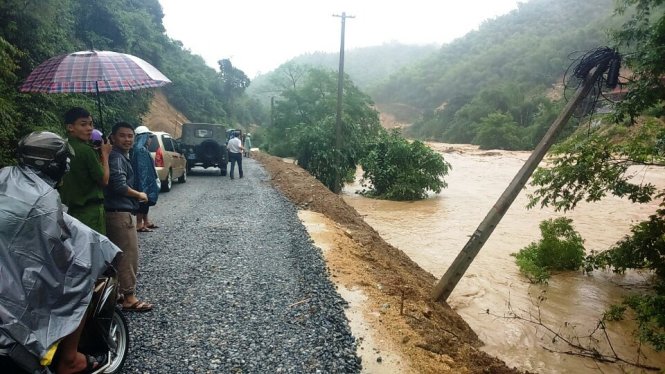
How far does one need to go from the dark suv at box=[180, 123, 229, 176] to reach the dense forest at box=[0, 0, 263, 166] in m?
2.86

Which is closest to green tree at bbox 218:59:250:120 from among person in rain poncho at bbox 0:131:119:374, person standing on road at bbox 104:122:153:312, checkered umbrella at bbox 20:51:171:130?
checkered umbrella at bbox 20:51:171:130

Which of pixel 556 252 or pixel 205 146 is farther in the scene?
pixel 205 146

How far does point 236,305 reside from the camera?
411cm

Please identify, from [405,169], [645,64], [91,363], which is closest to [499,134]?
[405,169]

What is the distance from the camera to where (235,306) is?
4082 millimetres

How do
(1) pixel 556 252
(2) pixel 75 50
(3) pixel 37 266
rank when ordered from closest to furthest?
1. (3) pixel 37 266
2. (1) pixel 556 252
3. (2) pixel 75 50

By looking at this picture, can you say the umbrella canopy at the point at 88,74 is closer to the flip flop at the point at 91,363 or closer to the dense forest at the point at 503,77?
the flip flop at the point at 91,363

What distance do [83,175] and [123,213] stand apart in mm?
590

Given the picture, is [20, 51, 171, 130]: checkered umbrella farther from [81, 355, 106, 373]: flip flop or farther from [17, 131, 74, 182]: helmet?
[81, 355, 106, 373]: flip flop

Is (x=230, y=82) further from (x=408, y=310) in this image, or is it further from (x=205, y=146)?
(x=408, y=310)

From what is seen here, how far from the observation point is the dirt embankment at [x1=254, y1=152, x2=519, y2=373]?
3.49 m

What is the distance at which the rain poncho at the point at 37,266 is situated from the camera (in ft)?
6.53

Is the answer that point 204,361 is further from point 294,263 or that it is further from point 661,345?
point 661,345

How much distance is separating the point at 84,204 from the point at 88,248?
123cm
